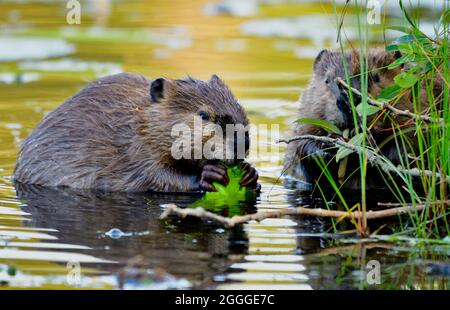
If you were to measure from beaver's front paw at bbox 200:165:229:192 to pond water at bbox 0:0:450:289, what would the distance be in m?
0.16

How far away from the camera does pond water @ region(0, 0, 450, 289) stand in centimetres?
425

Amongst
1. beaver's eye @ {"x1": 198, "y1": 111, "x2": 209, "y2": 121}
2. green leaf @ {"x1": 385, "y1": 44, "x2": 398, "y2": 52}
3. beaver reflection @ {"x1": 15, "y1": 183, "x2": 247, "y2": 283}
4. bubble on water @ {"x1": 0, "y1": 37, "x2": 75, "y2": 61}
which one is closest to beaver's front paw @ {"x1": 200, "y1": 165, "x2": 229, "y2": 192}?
beaver reflection @ {"x1": 15, "y1": 183, "x2": 247, "y2": 283}

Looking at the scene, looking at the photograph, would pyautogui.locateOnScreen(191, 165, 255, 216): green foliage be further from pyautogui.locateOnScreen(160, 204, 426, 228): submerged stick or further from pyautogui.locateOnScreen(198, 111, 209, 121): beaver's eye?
pyautogui.locateOnScreen(160, 204, 426, 228): submerged stick

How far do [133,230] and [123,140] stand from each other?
1428 mm

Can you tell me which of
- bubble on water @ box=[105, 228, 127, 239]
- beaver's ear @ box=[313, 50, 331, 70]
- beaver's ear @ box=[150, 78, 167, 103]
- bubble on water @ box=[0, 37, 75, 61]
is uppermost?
bubble on water @ box=[0, 37, 75, 61]

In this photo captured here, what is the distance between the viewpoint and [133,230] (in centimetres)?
513

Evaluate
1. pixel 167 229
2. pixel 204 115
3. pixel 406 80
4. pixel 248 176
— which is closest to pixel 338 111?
pixel 248 176

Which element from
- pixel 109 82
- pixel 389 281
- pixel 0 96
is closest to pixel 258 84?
A: pixel 0 96

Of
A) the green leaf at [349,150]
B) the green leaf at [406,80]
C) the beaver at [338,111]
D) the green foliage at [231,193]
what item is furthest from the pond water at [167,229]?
the green leaf at [406,80]

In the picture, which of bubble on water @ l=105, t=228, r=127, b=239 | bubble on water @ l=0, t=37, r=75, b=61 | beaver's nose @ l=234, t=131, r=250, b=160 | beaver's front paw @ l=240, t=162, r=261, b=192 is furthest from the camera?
bubble on water @ l=0, t=37, r=75, b=61

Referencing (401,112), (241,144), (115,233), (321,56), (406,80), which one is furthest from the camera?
(321,56)

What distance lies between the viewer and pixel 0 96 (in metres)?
9.53

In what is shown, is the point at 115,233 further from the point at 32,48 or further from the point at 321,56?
the point at 32,48

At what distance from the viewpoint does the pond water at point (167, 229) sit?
14.0ft
